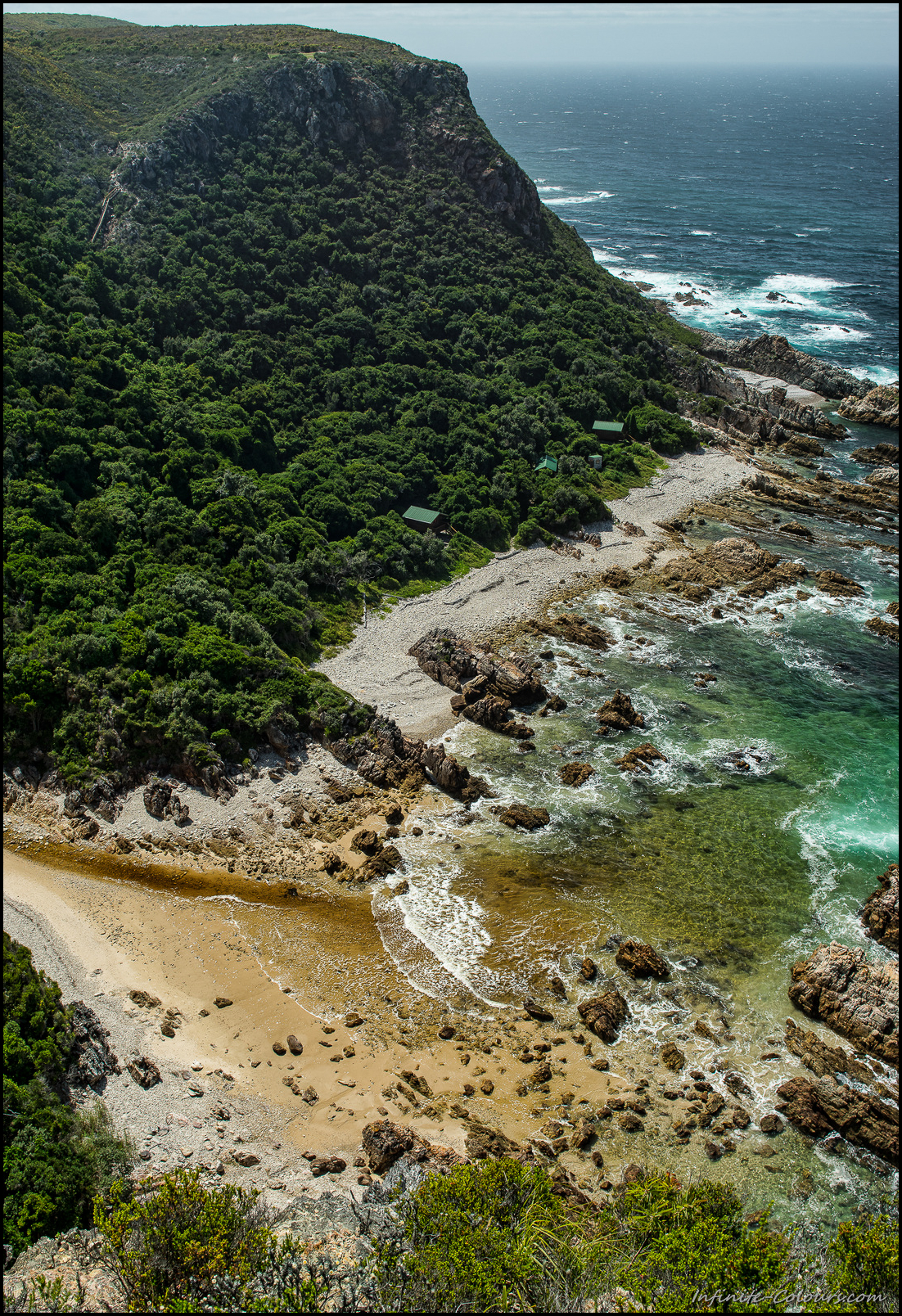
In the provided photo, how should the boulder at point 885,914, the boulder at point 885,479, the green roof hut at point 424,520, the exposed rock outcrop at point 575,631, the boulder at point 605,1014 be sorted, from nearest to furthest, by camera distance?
1. the boulder at point 605,1014
2. the boulder at point 885,914
3. the exposed rock outcrop at point 575,631
4. the green roof hut at point 424,520
5. the boulder at point 885,479

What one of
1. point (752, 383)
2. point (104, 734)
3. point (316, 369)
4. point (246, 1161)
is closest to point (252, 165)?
point (316, 369)

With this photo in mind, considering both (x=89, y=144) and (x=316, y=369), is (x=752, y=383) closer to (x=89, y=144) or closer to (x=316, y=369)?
(x=316, y=369)

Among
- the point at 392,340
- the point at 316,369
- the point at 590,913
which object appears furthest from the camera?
the point at 392,340

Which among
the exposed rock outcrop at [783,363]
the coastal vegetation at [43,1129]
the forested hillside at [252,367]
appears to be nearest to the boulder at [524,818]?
the forested hillside at [252,367]

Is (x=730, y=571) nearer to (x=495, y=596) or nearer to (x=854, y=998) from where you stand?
(x=495, y=596)

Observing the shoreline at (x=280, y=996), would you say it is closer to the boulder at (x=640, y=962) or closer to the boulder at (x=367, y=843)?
the boulder at (x=367, y=843)
